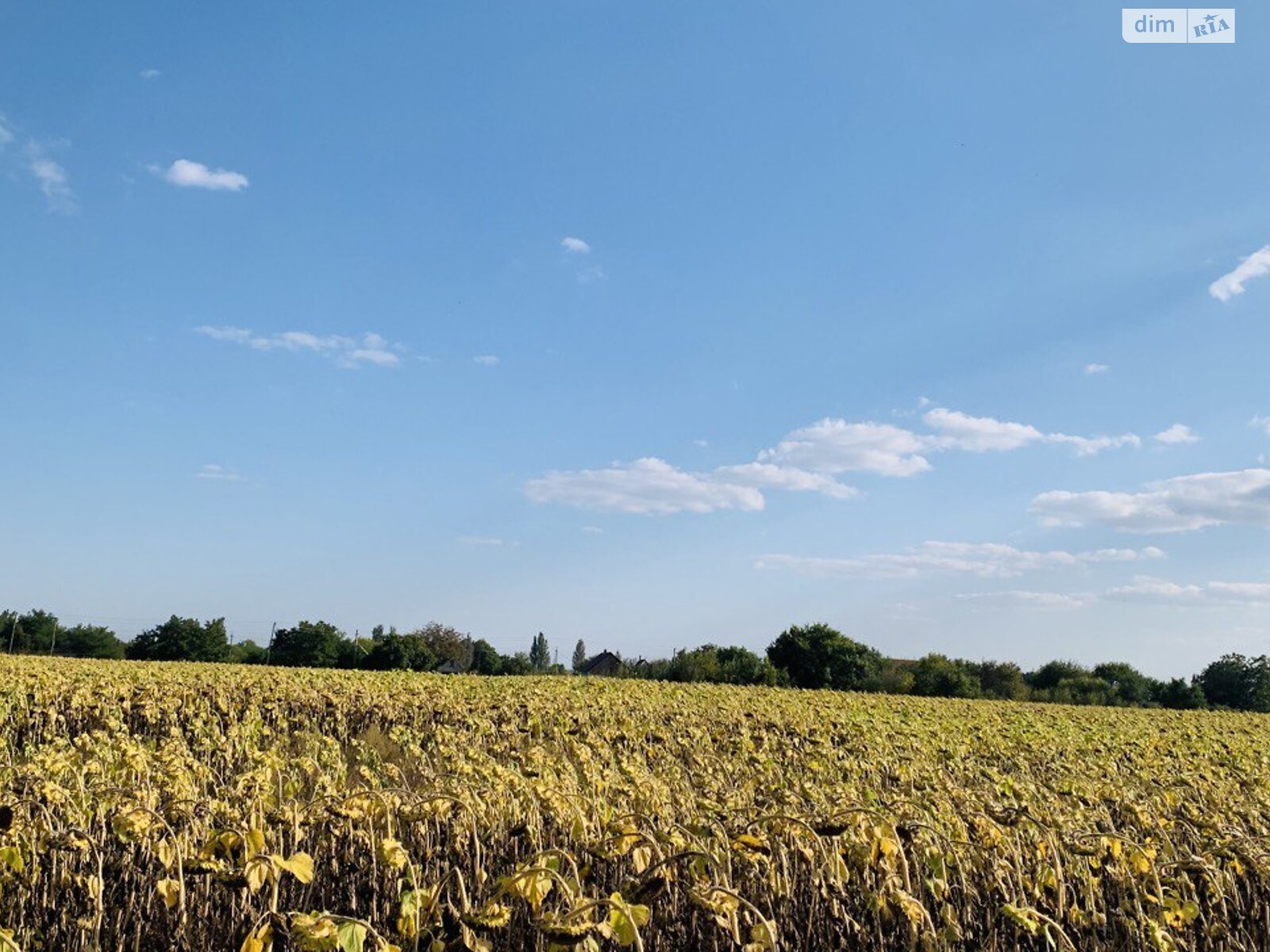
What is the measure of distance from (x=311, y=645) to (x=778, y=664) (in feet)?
112

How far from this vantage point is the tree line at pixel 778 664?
5906cm

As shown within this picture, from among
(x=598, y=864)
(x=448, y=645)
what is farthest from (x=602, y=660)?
(x=598, y=864)

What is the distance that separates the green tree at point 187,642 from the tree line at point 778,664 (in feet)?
0.26

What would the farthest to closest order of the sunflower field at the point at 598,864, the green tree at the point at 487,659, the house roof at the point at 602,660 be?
the house roof at the point at 602,660 < the green tree at the point at 487,659 < the sunflower field at the point at 598,864

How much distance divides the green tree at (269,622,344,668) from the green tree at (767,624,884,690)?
32.3 metres

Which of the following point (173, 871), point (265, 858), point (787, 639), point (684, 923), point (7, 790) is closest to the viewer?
point (265, 858)

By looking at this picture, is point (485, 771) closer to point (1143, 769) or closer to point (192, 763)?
point (192, 763)

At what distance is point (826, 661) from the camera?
64.3 meters

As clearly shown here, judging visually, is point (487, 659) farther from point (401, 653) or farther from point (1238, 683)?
point (1238, 683)

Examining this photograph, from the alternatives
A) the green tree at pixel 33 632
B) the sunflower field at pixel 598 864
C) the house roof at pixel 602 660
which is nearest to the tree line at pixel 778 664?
the green tree at pixel 33 632

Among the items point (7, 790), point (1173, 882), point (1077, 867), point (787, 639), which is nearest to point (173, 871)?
point (7, 790)

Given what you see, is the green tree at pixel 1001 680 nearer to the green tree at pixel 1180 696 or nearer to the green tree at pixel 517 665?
the green tree at pixel 1180 696

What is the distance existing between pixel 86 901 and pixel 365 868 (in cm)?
124

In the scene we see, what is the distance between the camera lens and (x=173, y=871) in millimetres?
3758
